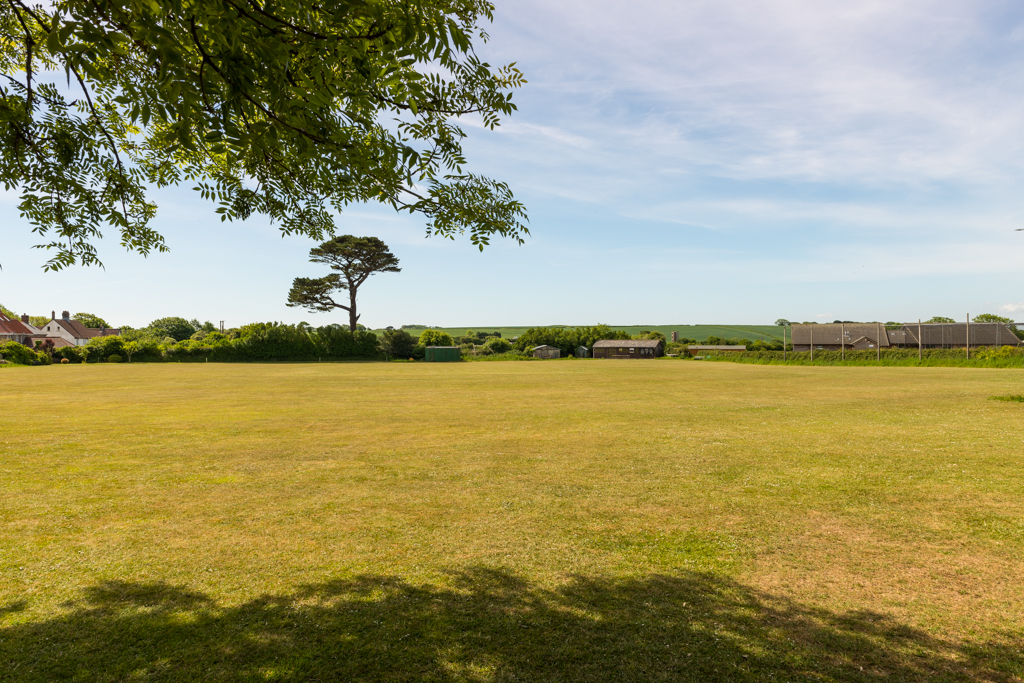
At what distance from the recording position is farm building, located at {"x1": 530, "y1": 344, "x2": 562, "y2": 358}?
11162 cm

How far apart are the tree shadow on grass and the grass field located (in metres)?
0.02

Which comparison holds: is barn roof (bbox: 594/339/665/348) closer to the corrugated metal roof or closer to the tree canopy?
the corrugated metal roof

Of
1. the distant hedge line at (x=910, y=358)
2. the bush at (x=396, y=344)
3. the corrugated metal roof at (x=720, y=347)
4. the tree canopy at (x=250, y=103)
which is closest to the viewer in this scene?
the tree canopy at (x=250, y=103)

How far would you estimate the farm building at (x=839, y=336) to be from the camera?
341 ft

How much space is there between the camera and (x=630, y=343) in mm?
118375

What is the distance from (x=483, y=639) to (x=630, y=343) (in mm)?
116817

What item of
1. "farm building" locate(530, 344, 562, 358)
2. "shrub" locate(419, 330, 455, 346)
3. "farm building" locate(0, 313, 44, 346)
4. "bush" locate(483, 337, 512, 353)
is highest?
"farm building" locate(0, 313, 44, 346)

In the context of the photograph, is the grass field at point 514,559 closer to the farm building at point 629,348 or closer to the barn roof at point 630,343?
the farm building at point 629,348

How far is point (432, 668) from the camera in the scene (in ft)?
13.7

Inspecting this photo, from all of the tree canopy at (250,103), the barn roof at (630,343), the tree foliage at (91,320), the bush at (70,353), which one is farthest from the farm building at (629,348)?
the tree foliage at (91,320)

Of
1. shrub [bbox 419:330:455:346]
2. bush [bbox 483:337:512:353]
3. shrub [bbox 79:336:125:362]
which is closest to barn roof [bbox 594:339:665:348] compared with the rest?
bush [bbox 483:337:512:353]

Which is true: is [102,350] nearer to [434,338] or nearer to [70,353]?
[70,353]

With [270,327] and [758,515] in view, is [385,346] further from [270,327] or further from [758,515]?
[758,515]

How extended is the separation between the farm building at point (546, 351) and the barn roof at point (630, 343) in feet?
30.6
